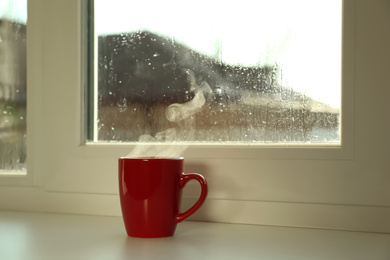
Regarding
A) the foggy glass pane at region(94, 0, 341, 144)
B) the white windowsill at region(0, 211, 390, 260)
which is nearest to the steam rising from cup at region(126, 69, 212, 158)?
the foggy glass pane at region(94, 0, 341, 144)

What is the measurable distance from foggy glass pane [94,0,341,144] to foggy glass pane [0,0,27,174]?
0.19 metres

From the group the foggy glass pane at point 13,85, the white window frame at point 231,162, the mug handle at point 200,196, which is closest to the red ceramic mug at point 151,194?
the mug handle at point 200,196

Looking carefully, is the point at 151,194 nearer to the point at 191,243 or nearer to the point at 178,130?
the point at 191,243

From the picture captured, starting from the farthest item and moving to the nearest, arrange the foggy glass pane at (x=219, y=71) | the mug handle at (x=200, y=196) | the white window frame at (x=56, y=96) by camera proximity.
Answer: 1. the white window frame at (x=56, y=96)
2. the foggy glass pane at (x=219, y=71)
3. the mug handle at (x=200, y=196)

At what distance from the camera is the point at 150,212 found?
764mm

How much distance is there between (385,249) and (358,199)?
5.5 inches

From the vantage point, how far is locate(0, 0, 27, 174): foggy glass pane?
3.75 feet

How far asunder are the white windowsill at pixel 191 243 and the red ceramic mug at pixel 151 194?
0.07ft

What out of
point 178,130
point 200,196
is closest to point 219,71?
point 178,130

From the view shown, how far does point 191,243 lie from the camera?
0.75 metres

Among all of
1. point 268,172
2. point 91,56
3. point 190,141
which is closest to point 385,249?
point 268,172

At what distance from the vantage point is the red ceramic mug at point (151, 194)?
76cm

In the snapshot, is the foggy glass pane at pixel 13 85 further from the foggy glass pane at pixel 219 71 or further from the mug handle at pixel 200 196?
the mug handle at pixel 200 196

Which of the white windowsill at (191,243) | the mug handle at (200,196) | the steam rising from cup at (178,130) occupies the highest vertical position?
the steam rising from cup at (178,130)
